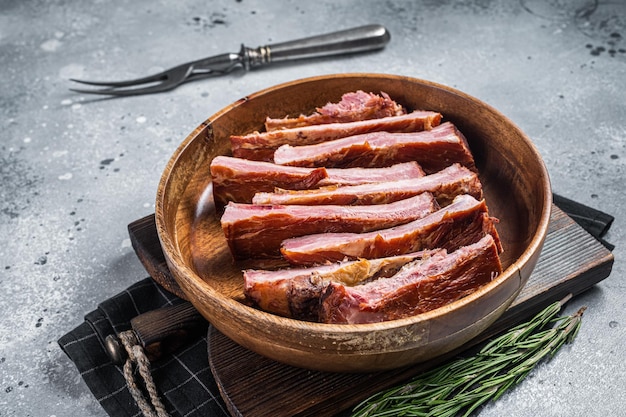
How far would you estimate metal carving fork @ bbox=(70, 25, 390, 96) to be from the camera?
16.0ft

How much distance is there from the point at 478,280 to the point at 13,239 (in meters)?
2.68

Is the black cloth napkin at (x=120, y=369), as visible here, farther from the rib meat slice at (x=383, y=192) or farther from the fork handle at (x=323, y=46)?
the fork handle at (x=323, y=46)

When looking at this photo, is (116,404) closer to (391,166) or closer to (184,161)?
(184,161)

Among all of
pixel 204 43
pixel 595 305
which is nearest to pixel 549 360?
pixel 595 305

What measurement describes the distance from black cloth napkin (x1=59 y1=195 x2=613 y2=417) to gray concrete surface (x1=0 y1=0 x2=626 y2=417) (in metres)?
0.13

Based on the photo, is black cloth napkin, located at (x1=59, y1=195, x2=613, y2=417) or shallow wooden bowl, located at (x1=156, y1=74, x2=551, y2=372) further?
black cloth napkin, located at (x1=59, y1=195, x2=613, y2=417)

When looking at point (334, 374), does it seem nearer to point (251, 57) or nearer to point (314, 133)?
point (314, 133)

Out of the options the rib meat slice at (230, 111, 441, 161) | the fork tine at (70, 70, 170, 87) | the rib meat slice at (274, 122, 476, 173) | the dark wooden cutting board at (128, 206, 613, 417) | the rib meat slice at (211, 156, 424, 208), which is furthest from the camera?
the fork tine at (70, 70, 170, 87)

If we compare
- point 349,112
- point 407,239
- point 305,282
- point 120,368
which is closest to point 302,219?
point 305,282

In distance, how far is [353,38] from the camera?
510 cm

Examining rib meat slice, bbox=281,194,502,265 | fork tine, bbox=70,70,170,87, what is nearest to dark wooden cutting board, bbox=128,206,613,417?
rib meat slice, bbox=281,194,502,265

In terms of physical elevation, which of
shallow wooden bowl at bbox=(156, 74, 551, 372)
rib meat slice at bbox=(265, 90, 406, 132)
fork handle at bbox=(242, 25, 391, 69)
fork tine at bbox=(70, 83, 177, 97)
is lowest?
fork tine at bbox=(70, 83, 177, 97)

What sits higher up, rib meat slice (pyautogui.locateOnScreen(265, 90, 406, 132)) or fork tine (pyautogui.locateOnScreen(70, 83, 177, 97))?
rib meat slice (pyautogui.locateOnScreen(265, 90, 406, 132))

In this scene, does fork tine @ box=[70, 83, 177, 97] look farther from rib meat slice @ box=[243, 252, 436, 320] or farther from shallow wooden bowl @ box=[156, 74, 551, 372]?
rib meat slice @ box=[243, 252, 436, 320]
